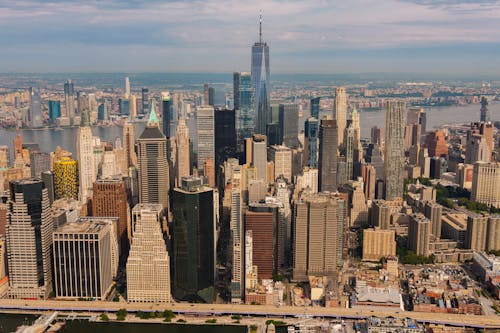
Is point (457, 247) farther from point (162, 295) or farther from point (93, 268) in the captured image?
point (93, 268)

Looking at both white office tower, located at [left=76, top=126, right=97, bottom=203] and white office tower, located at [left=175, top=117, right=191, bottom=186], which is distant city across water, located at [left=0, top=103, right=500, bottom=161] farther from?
white office tower, located at [left=76, top=126, right=97, bottom=203]

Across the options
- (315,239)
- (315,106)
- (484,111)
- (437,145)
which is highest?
(315,106)

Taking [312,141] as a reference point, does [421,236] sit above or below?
below

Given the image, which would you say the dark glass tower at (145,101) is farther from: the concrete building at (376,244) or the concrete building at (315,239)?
the concrete building at (315,239)

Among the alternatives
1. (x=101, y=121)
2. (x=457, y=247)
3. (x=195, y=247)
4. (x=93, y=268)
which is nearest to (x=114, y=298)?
(x=93, y=268)

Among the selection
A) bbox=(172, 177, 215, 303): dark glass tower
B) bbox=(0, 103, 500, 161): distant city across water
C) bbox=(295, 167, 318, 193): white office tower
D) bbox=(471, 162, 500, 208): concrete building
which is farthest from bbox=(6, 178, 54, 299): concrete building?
bbox=(471, 162, 500, 208): concrete building

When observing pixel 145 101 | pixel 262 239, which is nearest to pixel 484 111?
pixel 145 101

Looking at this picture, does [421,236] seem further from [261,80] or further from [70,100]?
[70,100]
